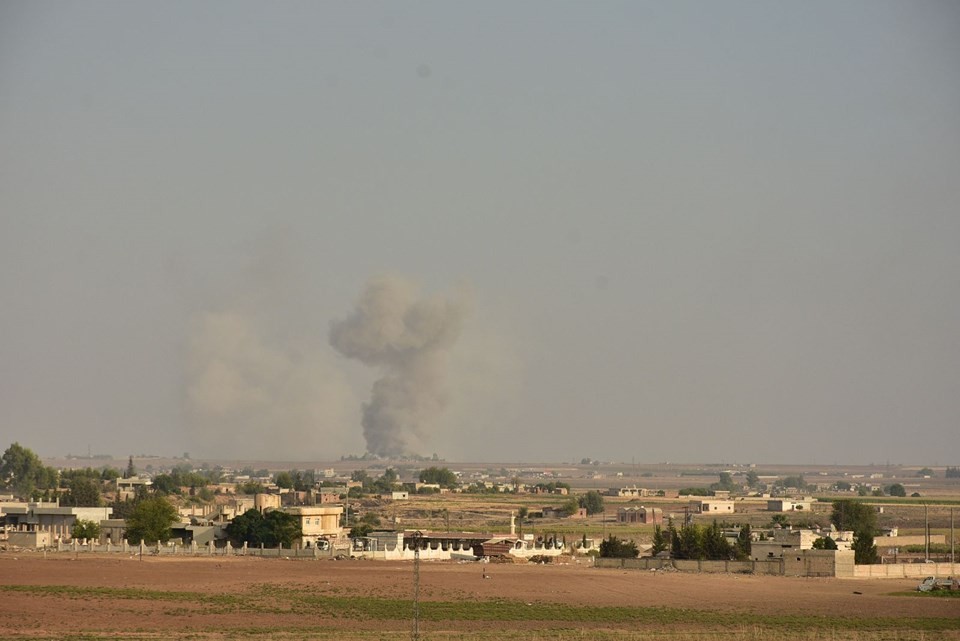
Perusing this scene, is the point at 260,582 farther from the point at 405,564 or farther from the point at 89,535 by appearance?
the point at 89,535

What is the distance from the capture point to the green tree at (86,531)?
3115 inches

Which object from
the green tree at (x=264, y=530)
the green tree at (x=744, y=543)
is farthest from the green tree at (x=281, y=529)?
the green tree at (x=744, y=543)

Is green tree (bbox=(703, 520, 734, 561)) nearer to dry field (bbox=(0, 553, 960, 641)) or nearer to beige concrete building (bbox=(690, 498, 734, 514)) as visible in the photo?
Result: dry field (bbox=(0, 553, 960, 641))

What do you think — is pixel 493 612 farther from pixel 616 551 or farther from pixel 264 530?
pixel 264 530

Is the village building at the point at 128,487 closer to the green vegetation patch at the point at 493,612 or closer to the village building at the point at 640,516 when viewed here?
the village building at the point at 640,516

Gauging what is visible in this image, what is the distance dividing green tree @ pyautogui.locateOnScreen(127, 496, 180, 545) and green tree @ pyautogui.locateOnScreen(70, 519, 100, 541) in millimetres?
2155

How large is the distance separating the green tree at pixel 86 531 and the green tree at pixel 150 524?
2155 mm

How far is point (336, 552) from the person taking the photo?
239ft

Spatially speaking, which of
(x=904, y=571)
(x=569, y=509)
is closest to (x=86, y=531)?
(x=904, y=571)

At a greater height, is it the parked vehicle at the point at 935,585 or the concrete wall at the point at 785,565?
the concrete wall at the point at 785,565

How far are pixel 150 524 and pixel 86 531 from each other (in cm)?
425

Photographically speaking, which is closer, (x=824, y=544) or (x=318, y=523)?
(x=824, y=544)

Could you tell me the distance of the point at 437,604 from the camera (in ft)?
161

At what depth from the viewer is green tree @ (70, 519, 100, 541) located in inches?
3115
